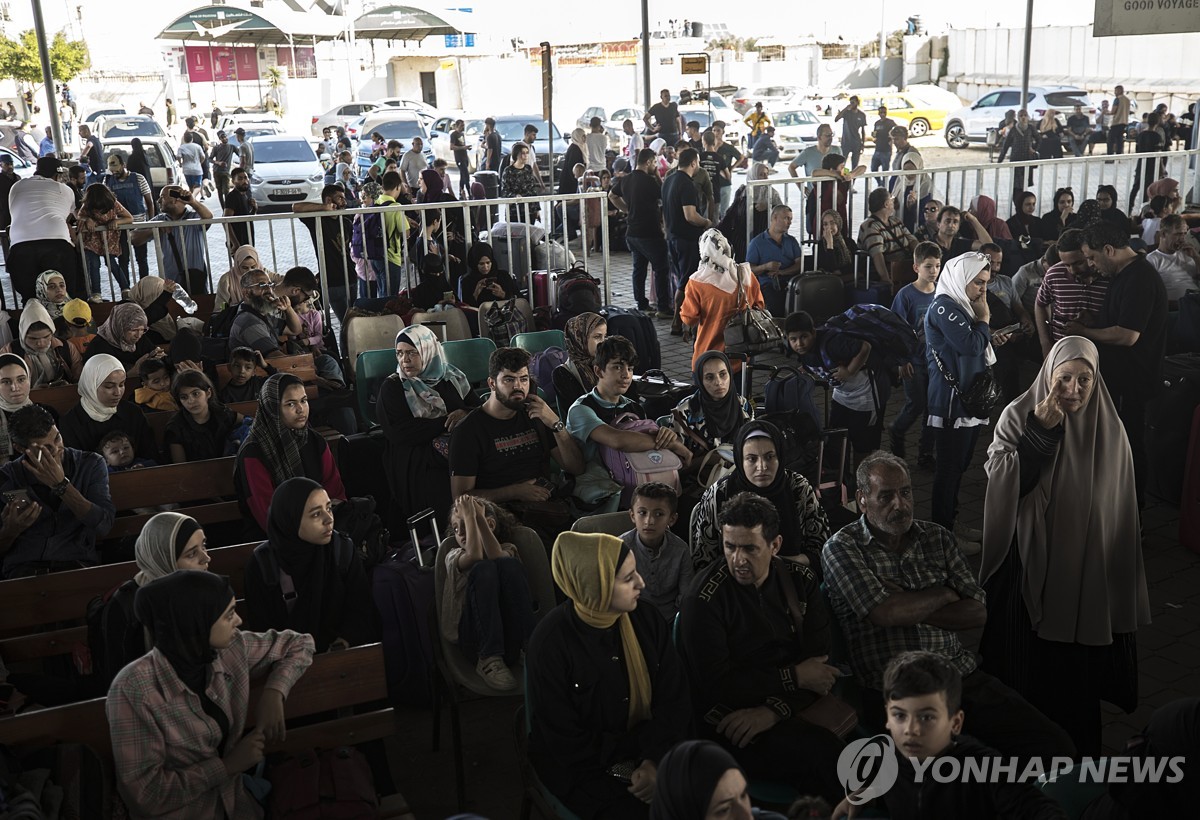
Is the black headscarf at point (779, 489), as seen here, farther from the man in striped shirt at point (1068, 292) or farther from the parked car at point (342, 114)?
the parked car at point (342, 114)

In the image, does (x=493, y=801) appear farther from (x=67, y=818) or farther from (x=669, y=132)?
(x=669, y=132)

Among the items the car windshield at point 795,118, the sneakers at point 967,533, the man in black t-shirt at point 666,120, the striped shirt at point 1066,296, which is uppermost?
the man in black t-shirt at point 666,120

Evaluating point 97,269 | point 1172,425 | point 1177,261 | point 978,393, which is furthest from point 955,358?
point 97,269

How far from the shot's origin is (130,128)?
1021 inches

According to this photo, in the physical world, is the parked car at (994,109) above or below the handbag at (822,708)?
above

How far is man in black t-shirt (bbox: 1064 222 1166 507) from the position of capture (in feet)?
19.9

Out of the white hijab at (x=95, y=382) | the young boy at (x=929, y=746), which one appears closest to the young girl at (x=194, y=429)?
the white hijab at (x=95, y=382)

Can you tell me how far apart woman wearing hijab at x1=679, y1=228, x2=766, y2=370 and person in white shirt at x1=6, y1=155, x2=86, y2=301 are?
521 centimetres

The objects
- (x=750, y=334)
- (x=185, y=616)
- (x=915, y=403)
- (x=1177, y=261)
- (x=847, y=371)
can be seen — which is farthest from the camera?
(x=1177, y=261)

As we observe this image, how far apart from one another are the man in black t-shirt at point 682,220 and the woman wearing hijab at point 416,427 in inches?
185

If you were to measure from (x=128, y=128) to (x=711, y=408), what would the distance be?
24.1m

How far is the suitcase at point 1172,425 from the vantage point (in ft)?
21.6

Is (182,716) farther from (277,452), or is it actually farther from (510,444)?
(510,444)
